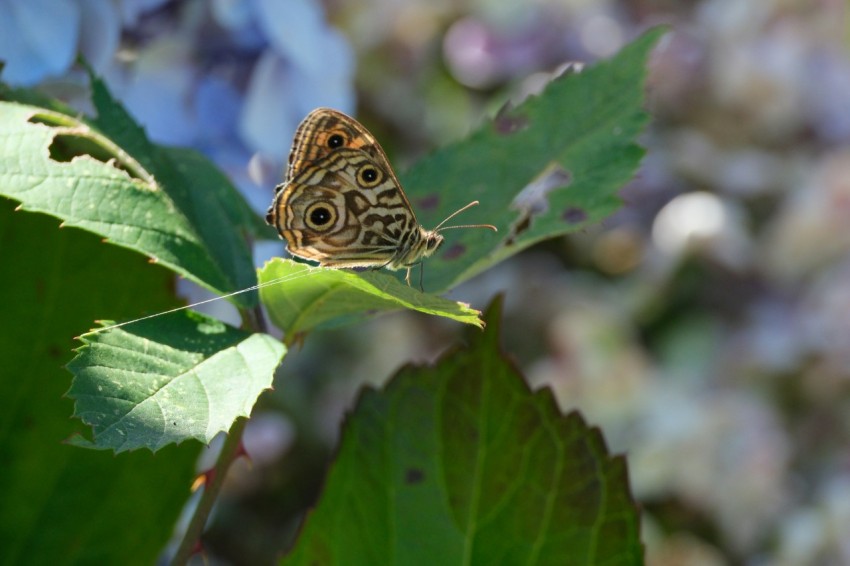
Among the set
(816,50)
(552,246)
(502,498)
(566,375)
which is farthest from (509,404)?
(816,50)

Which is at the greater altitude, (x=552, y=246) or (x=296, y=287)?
(x=552, y=246)

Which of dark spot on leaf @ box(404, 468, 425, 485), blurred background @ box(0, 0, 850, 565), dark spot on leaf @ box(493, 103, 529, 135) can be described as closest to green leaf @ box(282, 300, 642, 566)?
dark spot on leaf @ box(404, 468, 425, 485)

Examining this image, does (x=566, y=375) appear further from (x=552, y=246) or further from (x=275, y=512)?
(x=275, y=512)

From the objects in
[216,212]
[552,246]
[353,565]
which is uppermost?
[552,246]

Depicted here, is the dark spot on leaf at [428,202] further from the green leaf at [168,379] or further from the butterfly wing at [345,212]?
the green leaf at [168,379]

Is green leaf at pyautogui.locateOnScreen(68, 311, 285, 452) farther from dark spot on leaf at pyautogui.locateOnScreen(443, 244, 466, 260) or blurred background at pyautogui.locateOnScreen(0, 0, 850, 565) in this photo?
blurred background at pyautogui.locateOnScreen(0, 0, 850, 565)

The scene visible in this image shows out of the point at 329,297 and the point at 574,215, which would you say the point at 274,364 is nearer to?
the point at 329,297

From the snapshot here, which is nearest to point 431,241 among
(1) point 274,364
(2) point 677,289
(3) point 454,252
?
(3) point 454,252
